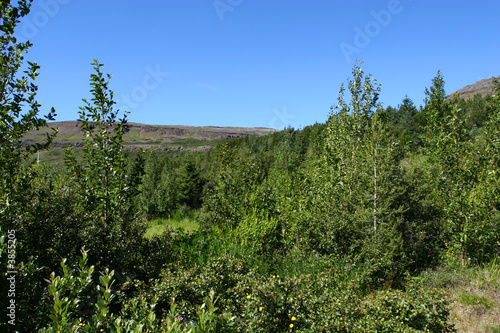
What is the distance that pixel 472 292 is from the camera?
19.0 ft

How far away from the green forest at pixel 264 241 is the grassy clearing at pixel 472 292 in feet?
0.10

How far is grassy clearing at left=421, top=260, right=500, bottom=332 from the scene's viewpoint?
489 cm

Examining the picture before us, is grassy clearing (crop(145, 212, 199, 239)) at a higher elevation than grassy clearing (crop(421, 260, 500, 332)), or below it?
below

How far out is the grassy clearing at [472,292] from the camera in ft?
16.0

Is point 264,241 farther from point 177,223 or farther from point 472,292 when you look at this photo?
point 177,223

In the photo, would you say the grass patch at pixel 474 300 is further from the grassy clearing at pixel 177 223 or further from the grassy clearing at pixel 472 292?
the grassy clearing at pixel 177 223

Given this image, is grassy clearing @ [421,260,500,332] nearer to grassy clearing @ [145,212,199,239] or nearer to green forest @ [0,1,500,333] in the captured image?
green forest @ [0,1,500,333]

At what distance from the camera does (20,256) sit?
3947mm

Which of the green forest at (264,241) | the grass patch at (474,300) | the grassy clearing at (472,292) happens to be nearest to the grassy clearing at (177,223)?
the green forest at (264,241)

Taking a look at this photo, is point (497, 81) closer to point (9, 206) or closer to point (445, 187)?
point (445, 187)

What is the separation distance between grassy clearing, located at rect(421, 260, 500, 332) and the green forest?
1.2 inches

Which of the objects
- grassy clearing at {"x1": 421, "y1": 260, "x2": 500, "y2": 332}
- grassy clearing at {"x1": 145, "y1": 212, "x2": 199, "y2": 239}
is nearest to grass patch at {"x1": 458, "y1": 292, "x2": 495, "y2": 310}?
grassy clearing at {"x1": 421, "y1": 260, "x2": 500, "y2": 332}

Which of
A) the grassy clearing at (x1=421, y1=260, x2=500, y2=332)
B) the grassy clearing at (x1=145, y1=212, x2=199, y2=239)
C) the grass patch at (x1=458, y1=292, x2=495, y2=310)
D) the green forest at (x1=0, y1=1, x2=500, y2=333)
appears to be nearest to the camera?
the green forest at (x1=0, y1=1, x2=500, y2=333)

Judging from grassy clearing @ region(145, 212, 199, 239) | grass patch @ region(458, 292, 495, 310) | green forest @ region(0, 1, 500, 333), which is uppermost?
green forest @ region(0, 1, 500, 333)
